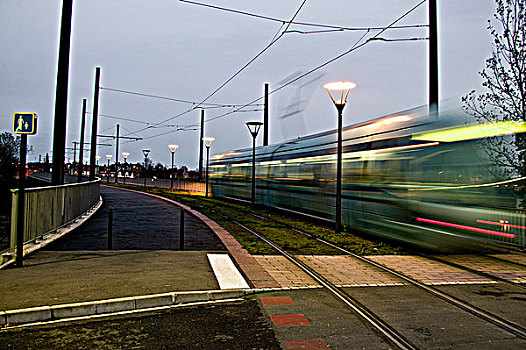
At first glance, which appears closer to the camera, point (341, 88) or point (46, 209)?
point (46, 209)

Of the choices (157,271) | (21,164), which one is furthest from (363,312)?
(21,164)

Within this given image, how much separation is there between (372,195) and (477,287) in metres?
4.94

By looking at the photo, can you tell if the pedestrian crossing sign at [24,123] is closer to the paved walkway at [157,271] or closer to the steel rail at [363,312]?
the paved walkway at [157,271]

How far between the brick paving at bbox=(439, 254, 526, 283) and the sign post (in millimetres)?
7903

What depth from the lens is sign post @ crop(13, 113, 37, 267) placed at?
798 cm

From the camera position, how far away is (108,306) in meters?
5.81

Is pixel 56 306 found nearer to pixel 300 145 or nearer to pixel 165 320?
pixel 165 320

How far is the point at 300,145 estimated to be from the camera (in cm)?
1789

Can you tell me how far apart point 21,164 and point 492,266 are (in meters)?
8.78

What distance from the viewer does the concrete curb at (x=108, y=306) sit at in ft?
17.6

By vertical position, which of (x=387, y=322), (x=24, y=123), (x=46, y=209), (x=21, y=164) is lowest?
(x=387, y=322)

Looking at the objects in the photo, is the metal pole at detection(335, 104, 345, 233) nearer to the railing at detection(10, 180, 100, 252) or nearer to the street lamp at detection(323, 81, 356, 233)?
the street lamp at detection(323, 81, 356, 233)

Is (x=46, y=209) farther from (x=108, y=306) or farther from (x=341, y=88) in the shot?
(x=341, y=88)

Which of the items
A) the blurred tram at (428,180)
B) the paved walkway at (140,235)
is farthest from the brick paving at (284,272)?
the blurred tram at (428,180)
